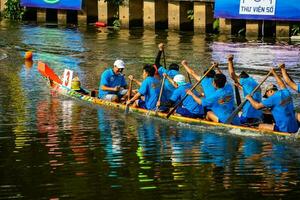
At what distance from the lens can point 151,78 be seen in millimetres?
23812

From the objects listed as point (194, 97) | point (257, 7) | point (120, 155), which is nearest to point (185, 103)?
point (194, 97)

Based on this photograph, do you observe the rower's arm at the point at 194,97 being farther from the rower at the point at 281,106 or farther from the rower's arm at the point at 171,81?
the rower at the point at 281,106

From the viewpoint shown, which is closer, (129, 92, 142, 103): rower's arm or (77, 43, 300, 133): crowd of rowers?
(77, 43, 300, 133): crowd of rowers

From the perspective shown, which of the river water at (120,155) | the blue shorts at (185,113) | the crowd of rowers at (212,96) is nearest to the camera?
the river water at (120,155)

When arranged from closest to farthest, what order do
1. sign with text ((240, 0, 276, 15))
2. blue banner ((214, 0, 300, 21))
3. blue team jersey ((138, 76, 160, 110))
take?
blue team jersey ((138, 76, 160, 110)) → blue banner ((214, 0, 300, 21)) → sign with text ((240, 0, 276, 15))

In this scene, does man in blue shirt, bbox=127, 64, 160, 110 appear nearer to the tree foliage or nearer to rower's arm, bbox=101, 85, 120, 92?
rower's arm, bbox=101, 85, 120, 92

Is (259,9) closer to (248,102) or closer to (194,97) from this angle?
(194,97)

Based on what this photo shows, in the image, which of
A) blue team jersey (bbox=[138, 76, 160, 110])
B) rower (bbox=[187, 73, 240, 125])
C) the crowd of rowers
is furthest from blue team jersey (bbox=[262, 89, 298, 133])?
blue team jersey (bbox=[138, 76, 160, 110])

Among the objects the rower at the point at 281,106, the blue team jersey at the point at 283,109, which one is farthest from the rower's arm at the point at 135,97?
the blue team jersey at the point at 283,109

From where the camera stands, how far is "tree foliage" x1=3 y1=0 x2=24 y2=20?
201 ft

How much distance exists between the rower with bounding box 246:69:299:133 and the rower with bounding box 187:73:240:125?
1057mm

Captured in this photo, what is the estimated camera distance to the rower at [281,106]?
64.4 feet

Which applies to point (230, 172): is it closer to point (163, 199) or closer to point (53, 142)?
point (163, 199)

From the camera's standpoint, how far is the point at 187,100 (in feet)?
75.6
